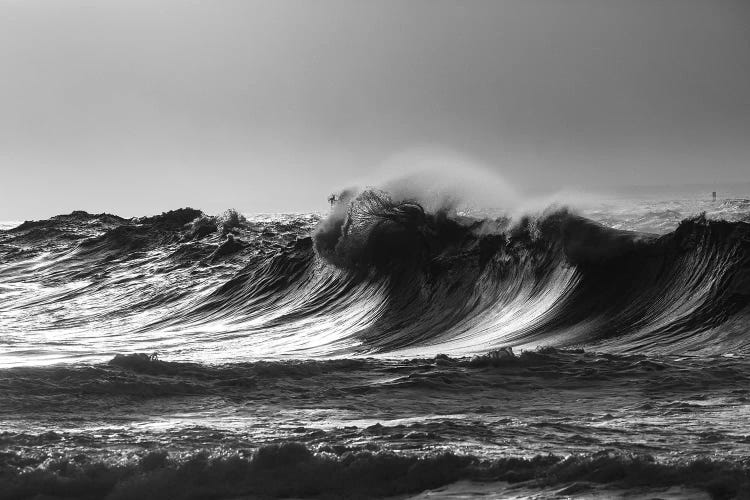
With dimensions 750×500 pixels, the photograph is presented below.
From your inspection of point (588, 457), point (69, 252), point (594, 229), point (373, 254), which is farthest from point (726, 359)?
point (69, 252)

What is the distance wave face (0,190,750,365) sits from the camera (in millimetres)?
11406

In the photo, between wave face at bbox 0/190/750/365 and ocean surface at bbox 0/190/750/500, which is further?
wave face at bbox 0/190/750/365

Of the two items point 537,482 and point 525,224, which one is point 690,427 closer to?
point 537,482

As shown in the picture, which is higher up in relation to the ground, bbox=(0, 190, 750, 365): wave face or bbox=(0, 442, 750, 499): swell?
bbox=(0, 190, 750, 365): wave face

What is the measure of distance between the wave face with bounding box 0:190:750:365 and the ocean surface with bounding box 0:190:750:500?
5 centimetres

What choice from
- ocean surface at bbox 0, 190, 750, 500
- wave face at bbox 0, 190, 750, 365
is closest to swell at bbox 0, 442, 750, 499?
ocean surface at bbox 0, 190, 750, 500

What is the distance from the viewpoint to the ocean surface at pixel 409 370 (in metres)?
5.55

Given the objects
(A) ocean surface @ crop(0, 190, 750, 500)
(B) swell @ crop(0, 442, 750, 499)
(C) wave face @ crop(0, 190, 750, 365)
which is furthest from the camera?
(C) wave face @ crop(0, 190, 750, 365)

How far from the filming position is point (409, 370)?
8.91 meters

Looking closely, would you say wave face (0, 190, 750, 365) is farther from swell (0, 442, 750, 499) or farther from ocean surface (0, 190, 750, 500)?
swell (0, 442, 750, 499)

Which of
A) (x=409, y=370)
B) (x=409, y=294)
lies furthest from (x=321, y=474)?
(x=409, y=294)

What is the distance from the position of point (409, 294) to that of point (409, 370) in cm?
642

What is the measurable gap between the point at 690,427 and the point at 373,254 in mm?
11475

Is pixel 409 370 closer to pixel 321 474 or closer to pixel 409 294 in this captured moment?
pixel 321 474
